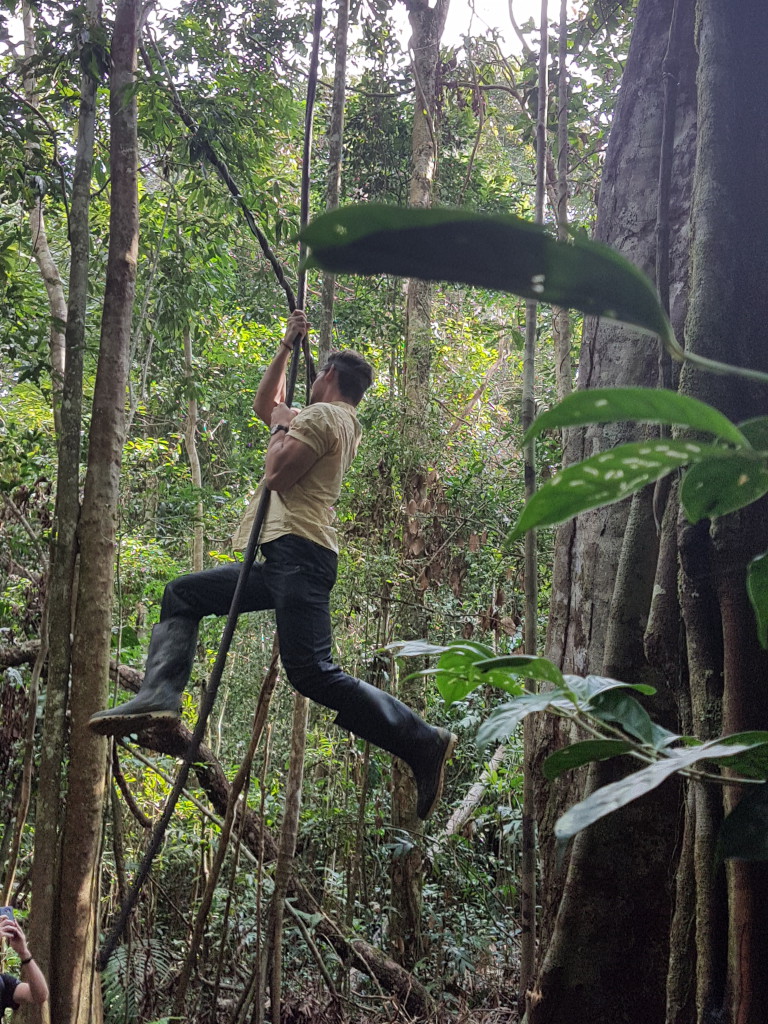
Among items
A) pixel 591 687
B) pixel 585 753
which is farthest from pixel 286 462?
pixel 585 753

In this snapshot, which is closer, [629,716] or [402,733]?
[629,716]

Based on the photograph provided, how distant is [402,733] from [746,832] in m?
2.26

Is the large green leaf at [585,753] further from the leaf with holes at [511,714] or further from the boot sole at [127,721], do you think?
the boot sole at [127,721]

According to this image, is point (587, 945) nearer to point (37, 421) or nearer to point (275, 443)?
point (275, 443)

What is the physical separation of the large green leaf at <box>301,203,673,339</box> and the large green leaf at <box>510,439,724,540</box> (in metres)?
0.07

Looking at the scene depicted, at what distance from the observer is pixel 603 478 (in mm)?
440

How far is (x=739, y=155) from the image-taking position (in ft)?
3.27

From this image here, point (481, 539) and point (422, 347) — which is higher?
point (422, 347)

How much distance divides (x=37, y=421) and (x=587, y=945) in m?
6.23

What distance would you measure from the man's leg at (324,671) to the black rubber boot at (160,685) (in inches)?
15.4

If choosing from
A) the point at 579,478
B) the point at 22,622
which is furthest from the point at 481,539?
the point at 579,478

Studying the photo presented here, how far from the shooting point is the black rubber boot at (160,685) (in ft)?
8.78

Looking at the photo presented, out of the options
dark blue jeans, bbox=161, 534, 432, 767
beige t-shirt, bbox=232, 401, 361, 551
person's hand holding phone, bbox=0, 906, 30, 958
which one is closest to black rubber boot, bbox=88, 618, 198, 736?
dark blue jeans, bbox=161, 534, 432, 767

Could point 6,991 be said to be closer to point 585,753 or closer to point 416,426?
point 585,753
